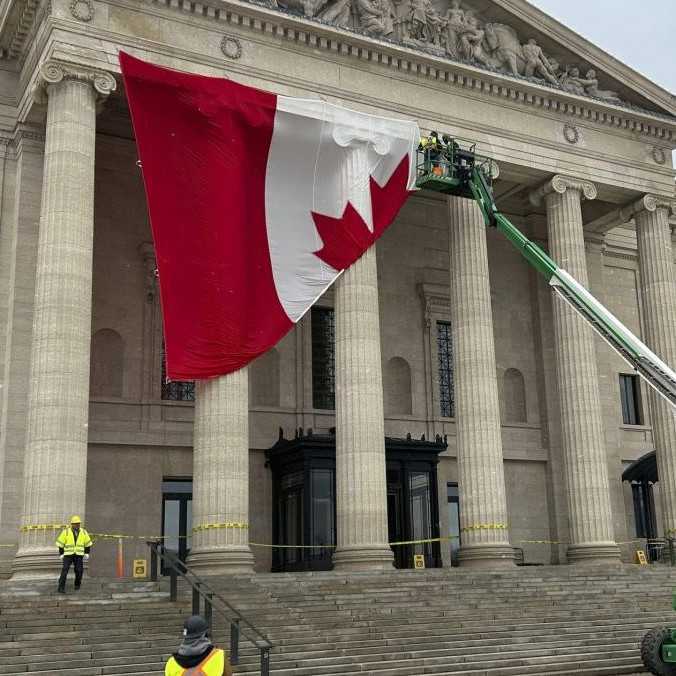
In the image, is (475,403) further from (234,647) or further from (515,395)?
(234,647)

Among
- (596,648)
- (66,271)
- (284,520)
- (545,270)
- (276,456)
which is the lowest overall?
(596,648)

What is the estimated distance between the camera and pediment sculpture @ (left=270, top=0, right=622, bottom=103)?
27.4m

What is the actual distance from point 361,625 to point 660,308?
689 inches

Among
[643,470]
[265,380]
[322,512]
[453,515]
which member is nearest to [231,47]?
[265,380]

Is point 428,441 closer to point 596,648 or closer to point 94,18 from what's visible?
point 596,648

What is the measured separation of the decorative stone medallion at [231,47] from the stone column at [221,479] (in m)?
8.34

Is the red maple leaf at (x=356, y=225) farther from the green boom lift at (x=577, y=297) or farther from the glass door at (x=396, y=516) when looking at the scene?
the glass door at (x=396, y=516)

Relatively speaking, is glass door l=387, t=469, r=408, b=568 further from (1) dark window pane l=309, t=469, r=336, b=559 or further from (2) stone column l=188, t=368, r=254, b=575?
(2) stone column l=188, t=368, r=254, b=575

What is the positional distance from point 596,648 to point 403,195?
500 inches

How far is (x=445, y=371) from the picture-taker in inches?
1328

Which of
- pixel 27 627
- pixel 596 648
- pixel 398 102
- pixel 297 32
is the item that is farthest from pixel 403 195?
pixel 27 627

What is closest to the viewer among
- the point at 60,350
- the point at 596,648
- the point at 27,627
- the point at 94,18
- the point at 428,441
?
the point at 27,627

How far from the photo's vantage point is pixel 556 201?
99.6 feet

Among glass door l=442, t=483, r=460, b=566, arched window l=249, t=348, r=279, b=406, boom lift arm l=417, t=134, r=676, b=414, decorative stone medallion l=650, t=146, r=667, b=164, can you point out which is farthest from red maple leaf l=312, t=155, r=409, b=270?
decorative stone medallion l=650, t=146, r=667, b=164
